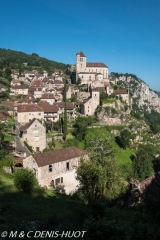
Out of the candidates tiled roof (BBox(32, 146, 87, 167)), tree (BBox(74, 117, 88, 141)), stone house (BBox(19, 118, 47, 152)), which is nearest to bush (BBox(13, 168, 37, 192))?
tiled roof (BBox(32, 146, 87, 167))

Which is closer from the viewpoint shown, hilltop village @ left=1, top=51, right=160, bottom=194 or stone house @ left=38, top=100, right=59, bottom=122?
hilltop village @ left=1, top=51, right=160, bottom=194

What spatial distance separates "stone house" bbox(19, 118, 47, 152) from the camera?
45.8 m

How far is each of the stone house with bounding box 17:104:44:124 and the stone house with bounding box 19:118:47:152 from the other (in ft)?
28.8

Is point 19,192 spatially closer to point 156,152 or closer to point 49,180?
point 49,180

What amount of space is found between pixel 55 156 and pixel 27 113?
26.3 meters

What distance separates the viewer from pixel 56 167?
30672 millimetres

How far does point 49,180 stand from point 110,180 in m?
9.50

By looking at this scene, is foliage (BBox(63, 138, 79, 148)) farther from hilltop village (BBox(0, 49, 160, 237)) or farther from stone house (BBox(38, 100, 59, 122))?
stone house (BBox(38, 100, 59, 122))

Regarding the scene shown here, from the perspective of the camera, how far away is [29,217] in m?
15.7

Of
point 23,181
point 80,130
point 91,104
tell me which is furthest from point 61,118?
point 23,181

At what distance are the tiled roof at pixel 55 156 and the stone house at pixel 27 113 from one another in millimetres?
24840

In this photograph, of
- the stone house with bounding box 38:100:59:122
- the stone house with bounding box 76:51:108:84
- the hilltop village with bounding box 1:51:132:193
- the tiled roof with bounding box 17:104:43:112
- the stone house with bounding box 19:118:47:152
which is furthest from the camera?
the stone house with bounding box 76:51:108:84

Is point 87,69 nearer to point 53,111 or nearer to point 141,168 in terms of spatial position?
point 53,111

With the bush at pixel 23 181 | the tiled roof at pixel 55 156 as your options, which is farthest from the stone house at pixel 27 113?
the bush at pixel 23 181
